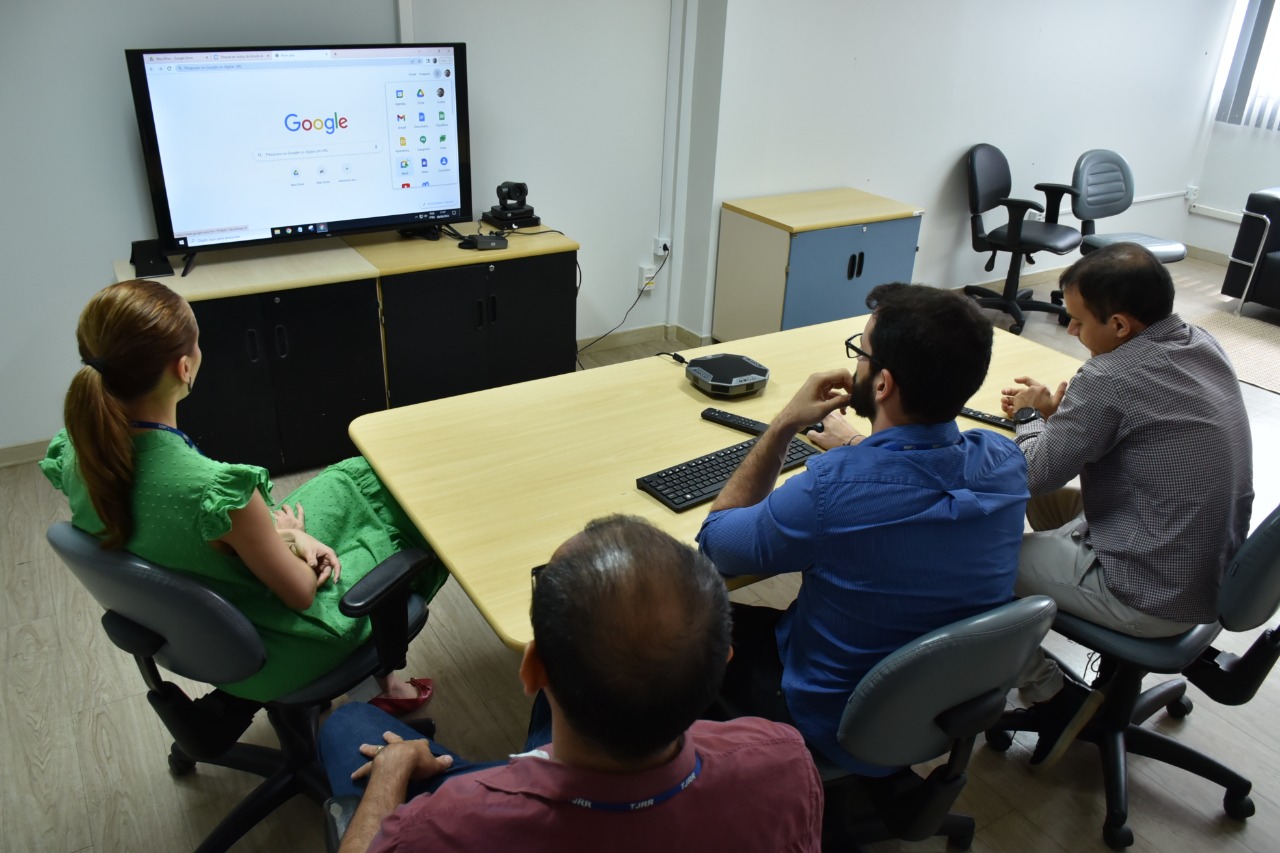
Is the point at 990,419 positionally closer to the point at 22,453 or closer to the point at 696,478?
the point at 696,478

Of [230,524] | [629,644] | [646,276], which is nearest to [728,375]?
[230,524]

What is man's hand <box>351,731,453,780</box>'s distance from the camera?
4.58 ft

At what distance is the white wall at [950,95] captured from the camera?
4.33 m

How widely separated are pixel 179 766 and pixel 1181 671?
225 centimetres

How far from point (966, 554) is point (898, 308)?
42cm

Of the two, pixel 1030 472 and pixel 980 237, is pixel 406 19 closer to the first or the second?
pixel 1030 472

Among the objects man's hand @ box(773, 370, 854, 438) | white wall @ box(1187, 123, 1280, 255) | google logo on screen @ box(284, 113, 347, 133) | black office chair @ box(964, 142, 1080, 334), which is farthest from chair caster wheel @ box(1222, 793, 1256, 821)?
white wall @ box(1187, 123, 1280, 255)

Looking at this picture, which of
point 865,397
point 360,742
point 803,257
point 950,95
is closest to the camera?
point 360,742

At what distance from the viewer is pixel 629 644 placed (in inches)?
36.6

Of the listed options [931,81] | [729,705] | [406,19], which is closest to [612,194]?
[406,19]

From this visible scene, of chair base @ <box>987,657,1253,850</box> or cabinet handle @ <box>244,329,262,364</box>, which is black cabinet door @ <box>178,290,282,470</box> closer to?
cabinet handle @ <box>244,329,262,364</box>

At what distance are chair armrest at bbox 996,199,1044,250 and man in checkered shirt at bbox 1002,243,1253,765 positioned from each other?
295 cm

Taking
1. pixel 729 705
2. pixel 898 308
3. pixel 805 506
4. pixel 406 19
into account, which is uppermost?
pixel 406 19

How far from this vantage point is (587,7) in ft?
12.6
